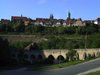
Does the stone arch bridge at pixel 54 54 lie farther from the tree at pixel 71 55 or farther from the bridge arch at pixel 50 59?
the tree at pixel 71 55

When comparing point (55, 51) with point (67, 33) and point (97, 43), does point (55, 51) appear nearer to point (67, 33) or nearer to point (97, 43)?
point (97, 43)

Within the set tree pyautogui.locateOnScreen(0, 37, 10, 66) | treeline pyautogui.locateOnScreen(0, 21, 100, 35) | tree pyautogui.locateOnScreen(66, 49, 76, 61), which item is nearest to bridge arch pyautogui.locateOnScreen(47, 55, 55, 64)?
tree pyautogui.locateOnScreen(66, 49, 76, 61)

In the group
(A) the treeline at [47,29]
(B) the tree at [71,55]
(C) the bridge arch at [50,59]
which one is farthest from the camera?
(A) the treeline at [47,29]

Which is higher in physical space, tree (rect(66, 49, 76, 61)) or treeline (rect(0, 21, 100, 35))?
treeline (rect(0, 21, 100, 35))

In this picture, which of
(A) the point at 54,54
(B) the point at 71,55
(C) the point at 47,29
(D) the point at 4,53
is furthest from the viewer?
(C) the point at 47,29

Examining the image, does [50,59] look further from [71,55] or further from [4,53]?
[4,53]

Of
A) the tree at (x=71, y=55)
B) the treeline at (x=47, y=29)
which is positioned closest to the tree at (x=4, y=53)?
the tree at (x=71, y=55)

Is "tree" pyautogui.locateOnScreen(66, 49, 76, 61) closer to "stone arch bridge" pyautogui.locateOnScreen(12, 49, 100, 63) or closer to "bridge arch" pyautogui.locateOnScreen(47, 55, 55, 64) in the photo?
"stone arch bridge" pyautogui.locateOnScreen(12, 49, 100, 63)

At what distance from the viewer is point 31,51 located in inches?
4048

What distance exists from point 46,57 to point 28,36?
3304 centimetres

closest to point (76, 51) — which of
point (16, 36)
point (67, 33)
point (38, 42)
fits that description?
point (38, 42)

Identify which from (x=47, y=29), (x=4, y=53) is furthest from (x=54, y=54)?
(x=47, y=29)

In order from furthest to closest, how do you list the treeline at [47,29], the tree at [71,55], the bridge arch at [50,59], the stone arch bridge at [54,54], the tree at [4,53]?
1. the treeline at [47,29]
2. the stone arch bridge at [54,54]
3. the tree at [71,55]
4. the bridge arch at [50,59]
5. the tree at [4,53]

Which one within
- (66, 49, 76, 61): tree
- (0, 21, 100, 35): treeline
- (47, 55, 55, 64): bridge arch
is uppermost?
(0, 21, 100, 35): treeline
